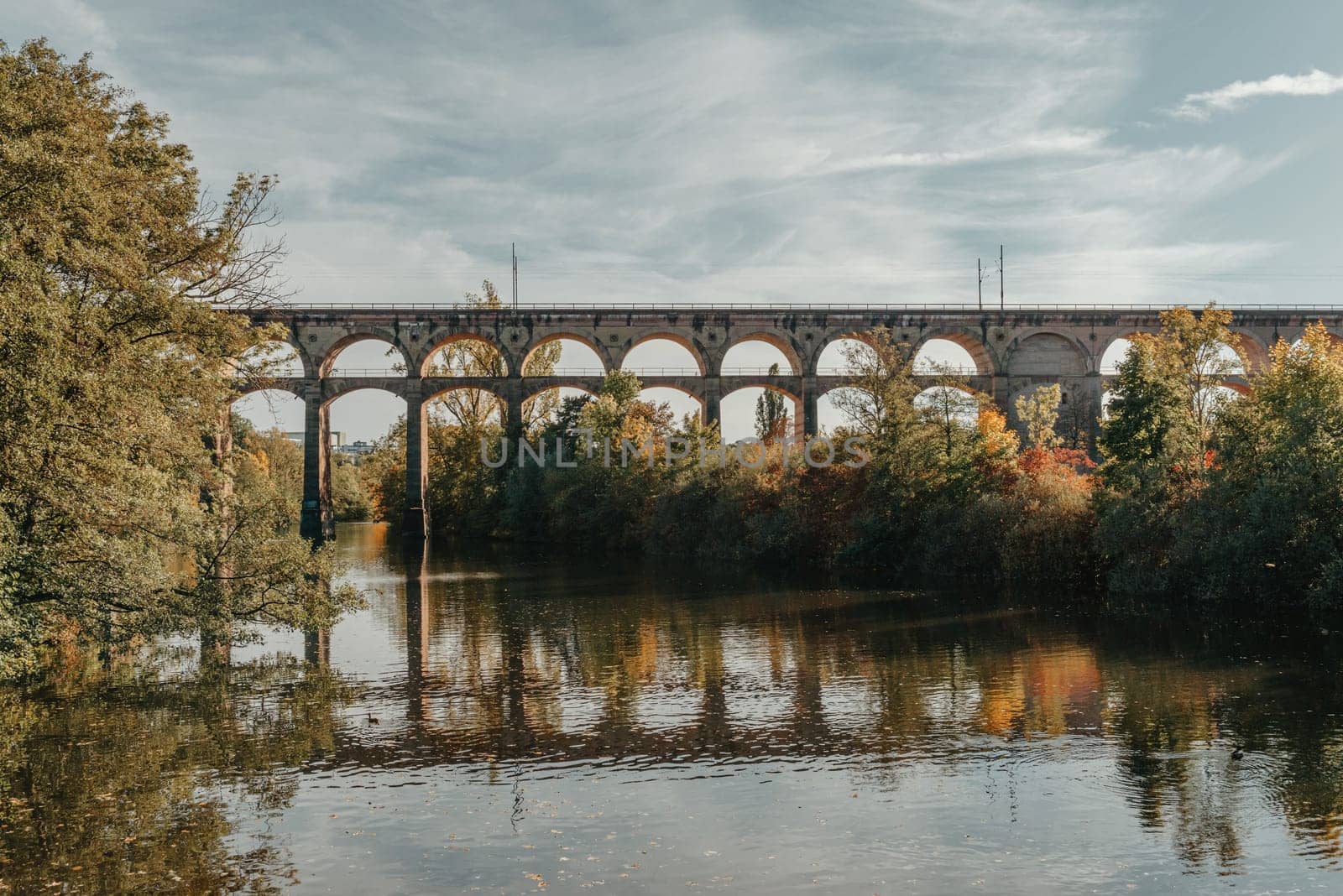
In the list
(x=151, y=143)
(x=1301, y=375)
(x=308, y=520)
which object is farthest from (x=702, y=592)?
(x=308, y=520)

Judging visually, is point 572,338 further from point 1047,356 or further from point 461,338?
point 1047,356

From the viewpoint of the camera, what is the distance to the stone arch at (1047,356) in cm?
5416

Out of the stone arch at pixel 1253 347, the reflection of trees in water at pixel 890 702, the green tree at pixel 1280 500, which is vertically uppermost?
the stone arch at pixel 1253 347

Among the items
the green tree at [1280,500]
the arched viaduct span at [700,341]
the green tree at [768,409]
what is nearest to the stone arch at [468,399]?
the arched viaduct span at [700,341]

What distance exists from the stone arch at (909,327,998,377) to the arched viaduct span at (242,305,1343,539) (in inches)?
2.8

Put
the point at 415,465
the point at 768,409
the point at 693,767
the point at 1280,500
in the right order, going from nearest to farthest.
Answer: the point at 693,767
the point at 1280,500
the point at 415,465
the point at 768,409

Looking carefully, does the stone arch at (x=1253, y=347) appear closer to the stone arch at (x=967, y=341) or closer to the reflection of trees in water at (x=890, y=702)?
the stone arch at (x=967, y=341)

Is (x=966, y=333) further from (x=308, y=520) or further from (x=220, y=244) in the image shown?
(x=220, y=244)

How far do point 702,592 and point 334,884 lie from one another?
20539 mm

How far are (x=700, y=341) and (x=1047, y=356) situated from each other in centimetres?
1763

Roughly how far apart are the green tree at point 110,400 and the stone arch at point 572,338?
117ft

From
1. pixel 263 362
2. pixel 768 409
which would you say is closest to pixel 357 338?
pixel 768 409

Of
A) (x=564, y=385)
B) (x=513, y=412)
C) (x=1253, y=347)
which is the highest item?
(x=1253, y=347)

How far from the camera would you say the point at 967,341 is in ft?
181
